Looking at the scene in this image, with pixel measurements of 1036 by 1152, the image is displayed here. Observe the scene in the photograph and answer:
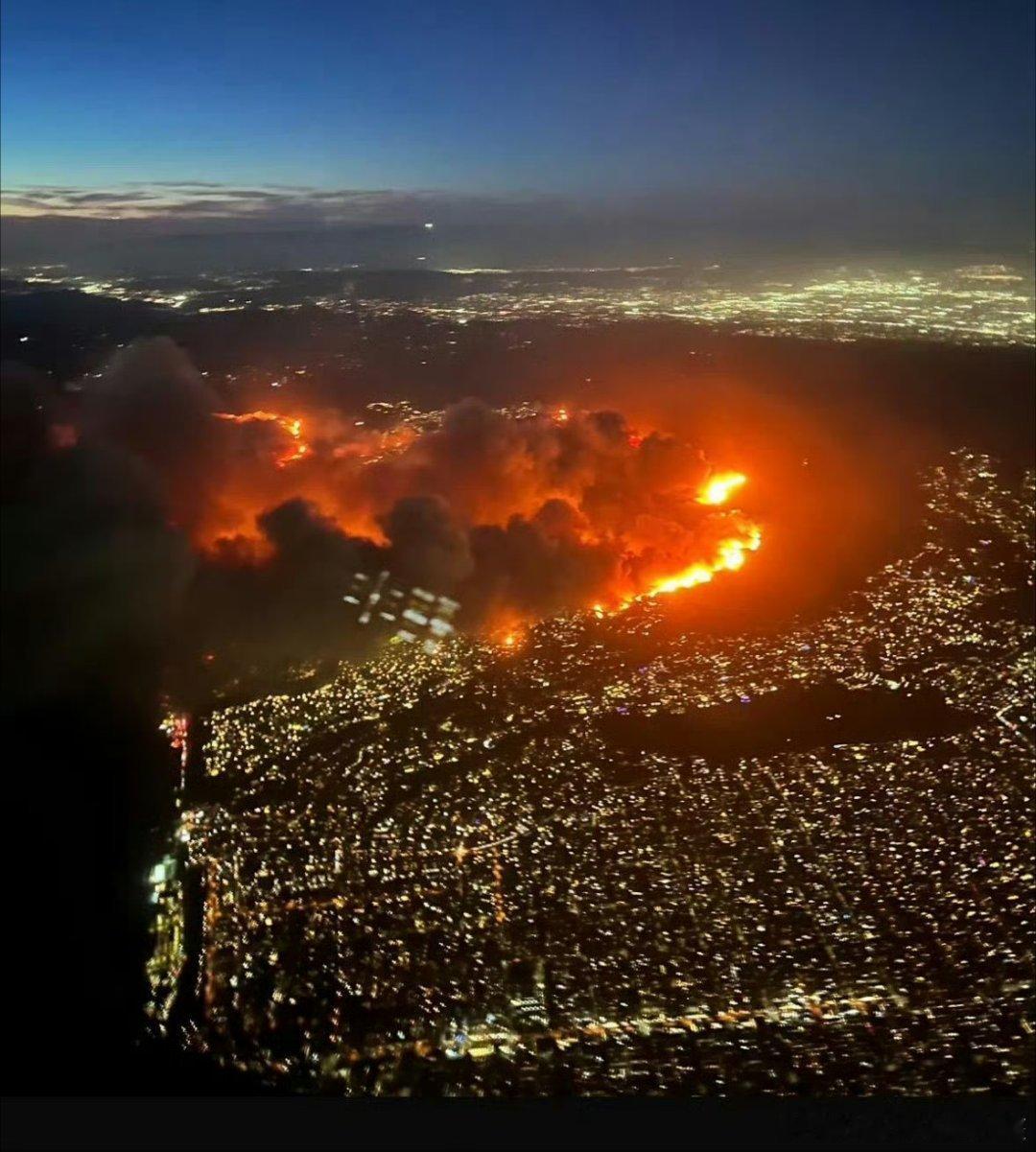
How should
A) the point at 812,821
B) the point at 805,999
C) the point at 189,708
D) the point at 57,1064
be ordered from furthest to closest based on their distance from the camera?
the point at 189,708
the point at 812,821
the point at 805,999
the point at 57,1064

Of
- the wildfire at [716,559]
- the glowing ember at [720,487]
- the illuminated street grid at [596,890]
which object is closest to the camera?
the illuminated street grid at [596,890]

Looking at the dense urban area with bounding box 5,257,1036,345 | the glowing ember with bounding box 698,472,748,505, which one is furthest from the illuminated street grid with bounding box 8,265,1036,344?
the glowing ember with bounding box 698,472,748,505

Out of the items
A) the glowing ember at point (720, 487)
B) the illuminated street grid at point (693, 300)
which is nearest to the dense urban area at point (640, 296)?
the illuminated street grid at point (693, 300)

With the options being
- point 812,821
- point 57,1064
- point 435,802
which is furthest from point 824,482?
point 57,1064

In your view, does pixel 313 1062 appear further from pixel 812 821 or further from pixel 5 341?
pixel 5 341

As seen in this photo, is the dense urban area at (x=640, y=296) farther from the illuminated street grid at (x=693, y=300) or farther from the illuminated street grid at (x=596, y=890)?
the illuminated street grid at (x=596, y=890)

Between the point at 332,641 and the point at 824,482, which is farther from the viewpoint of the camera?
the point at 824,482

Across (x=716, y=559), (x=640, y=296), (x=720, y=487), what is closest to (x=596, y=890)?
(x=716, y=559)
